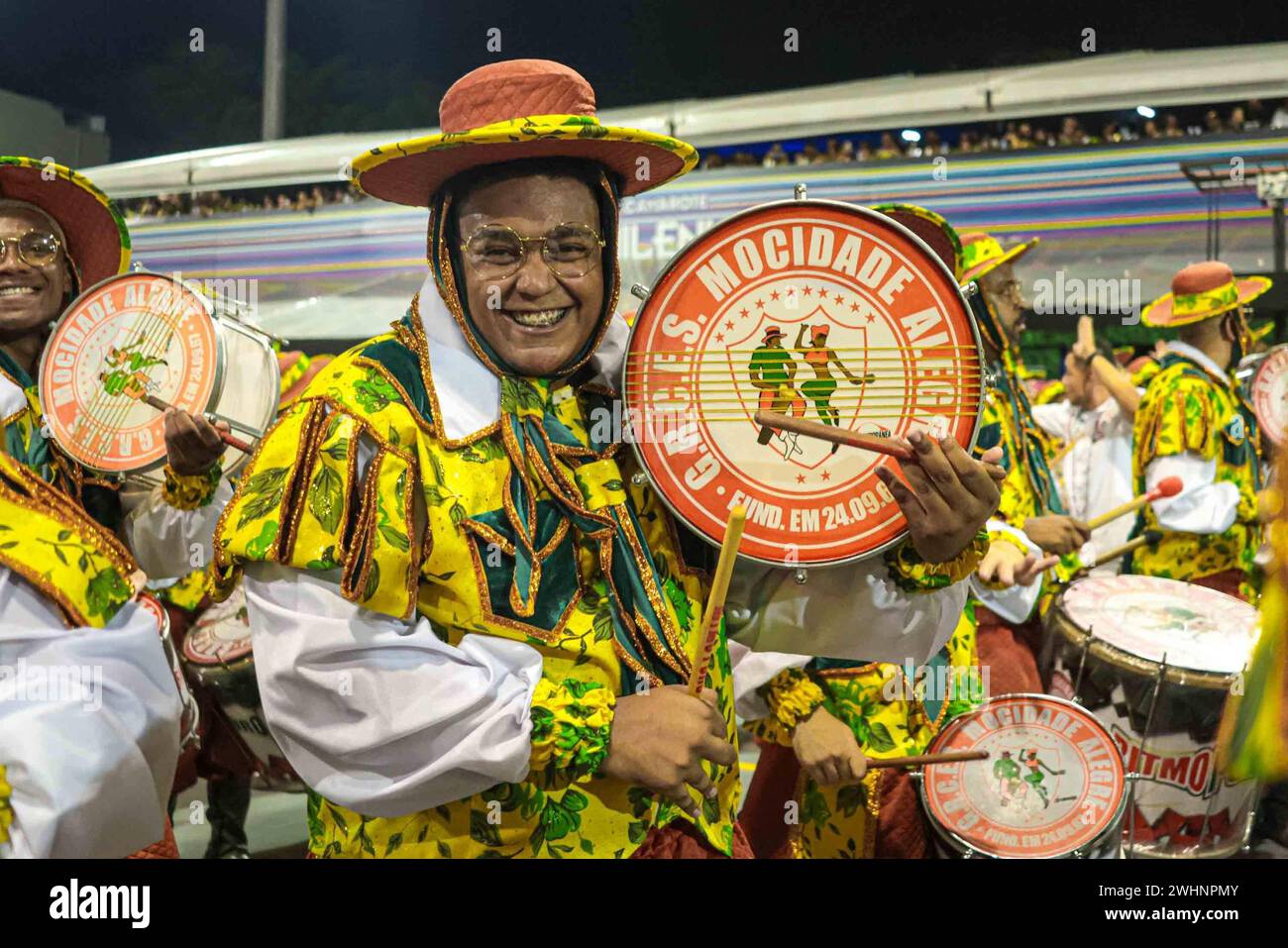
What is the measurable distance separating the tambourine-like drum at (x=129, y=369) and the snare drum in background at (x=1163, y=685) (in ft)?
7.45

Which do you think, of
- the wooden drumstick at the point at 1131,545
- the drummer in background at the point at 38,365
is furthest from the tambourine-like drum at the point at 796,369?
the wooden drumstick at the point at 1131,545

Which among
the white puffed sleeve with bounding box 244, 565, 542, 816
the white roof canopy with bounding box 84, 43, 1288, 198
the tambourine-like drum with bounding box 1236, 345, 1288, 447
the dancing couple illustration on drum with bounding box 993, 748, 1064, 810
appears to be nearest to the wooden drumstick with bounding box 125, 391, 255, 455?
the white roof canopy with bounding box 84, 43, 1288, 198

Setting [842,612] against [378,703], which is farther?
[842,612]

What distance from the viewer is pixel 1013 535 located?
366 cm

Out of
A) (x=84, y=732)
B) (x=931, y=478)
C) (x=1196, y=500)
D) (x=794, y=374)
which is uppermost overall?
(x=794, y=374)

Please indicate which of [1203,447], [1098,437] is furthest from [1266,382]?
[1098,437]

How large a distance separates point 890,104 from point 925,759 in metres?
2.48

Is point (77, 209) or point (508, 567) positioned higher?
point (77, 209)

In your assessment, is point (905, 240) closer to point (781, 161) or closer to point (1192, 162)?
point (781, 161)

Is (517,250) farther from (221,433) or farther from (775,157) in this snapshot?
(775,157)

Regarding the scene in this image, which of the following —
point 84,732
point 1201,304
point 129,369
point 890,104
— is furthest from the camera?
point 1201,304

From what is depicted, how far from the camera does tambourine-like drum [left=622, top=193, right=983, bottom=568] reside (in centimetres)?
195
